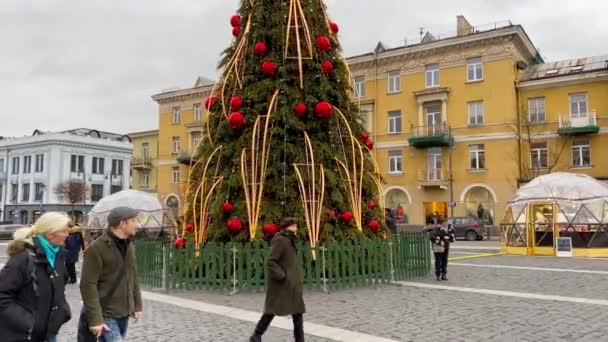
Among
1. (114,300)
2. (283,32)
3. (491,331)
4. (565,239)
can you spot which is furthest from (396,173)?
(114,300)

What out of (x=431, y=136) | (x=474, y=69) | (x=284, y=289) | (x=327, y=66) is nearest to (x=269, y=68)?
(x=327, y=66)

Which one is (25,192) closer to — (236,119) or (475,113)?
(475,113)

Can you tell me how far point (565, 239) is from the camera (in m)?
20.2

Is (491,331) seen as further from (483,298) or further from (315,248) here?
(315,248)

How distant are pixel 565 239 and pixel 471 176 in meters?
16.3

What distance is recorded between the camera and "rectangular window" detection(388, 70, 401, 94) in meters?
39.7

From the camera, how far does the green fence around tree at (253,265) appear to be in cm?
1080

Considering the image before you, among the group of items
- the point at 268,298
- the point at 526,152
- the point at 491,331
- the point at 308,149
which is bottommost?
the point at 491,331

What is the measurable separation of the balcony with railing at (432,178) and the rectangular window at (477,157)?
2098 millimetres

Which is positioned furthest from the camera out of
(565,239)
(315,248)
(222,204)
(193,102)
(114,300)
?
(193,102)

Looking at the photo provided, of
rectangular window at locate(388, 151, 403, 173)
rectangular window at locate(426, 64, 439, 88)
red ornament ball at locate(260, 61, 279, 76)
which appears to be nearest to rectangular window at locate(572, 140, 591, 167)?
rectangular window at locate(426, 64, 439, 88)

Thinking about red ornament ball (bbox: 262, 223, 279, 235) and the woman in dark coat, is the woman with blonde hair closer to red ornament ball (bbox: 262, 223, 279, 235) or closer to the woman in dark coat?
the woman in dark coat

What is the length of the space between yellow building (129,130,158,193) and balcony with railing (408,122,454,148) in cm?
3064

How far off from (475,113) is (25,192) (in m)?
57.2
